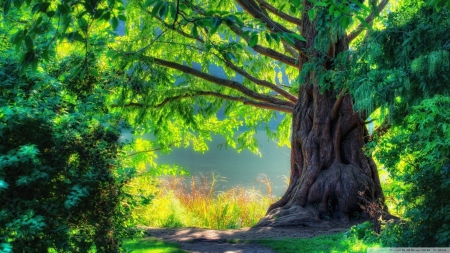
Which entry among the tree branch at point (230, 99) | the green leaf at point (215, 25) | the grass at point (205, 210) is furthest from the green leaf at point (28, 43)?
the grass at point (205, 210)

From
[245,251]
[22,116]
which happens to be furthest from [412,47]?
[22,116]

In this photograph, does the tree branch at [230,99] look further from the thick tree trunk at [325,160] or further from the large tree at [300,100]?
the thick tree trunk at [325,160]

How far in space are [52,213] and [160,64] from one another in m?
5.19

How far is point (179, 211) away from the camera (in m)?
10.9

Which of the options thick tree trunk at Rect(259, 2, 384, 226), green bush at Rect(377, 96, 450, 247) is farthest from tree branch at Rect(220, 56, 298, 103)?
green bush at Rect(377, 96, 450, 247)

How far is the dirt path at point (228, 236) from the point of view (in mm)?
6555

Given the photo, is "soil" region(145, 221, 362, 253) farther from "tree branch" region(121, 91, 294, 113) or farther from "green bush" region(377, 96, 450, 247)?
"tree branch" region(121, 91, 294, 113)

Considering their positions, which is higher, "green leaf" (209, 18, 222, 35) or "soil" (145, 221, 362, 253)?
"green leaf" (209, 18, 222, 35)

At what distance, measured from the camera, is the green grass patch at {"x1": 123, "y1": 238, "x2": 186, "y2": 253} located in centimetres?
639

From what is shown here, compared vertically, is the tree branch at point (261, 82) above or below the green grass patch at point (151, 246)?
above

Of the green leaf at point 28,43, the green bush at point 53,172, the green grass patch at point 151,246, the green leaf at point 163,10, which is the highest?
the green leaf at point 163,10

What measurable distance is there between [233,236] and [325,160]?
2302 millimetres

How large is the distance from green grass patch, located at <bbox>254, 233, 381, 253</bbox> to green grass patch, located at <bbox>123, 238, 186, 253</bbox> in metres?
1.19

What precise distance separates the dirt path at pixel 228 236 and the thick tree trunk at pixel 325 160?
0.32m
